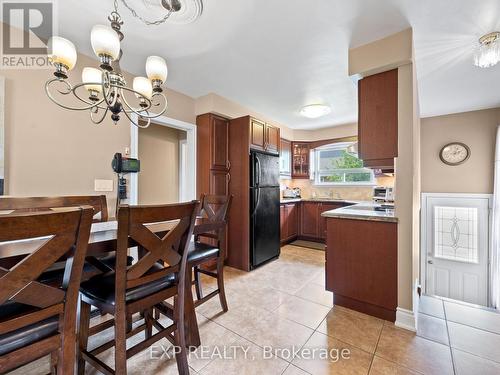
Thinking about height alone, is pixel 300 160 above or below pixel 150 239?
above

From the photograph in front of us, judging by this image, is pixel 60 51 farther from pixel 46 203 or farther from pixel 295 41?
pixel 295 41

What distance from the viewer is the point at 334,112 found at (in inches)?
150

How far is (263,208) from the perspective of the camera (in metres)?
3.27

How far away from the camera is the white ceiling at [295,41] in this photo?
1596mm

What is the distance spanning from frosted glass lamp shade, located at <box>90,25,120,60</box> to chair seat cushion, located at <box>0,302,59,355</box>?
4.15 ft

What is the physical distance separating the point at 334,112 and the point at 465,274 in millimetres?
3480

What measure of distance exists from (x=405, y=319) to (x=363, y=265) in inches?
18.8

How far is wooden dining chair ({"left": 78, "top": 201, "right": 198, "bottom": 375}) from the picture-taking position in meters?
1.01

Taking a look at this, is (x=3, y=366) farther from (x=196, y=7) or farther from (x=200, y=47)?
(x=200, y=47)

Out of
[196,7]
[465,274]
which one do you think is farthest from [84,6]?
[465,274]

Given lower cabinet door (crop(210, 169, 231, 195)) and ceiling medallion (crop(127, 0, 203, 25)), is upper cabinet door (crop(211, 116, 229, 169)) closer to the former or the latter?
lower cabinet door (crop(210, 169, 231, 195))

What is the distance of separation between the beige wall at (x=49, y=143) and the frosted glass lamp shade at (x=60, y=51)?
0.90 meters

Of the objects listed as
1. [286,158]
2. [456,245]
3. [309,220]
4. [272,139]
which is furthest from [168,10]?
[456,245]

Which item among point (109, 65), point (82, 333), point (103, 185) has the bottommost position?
point (82, 333)
